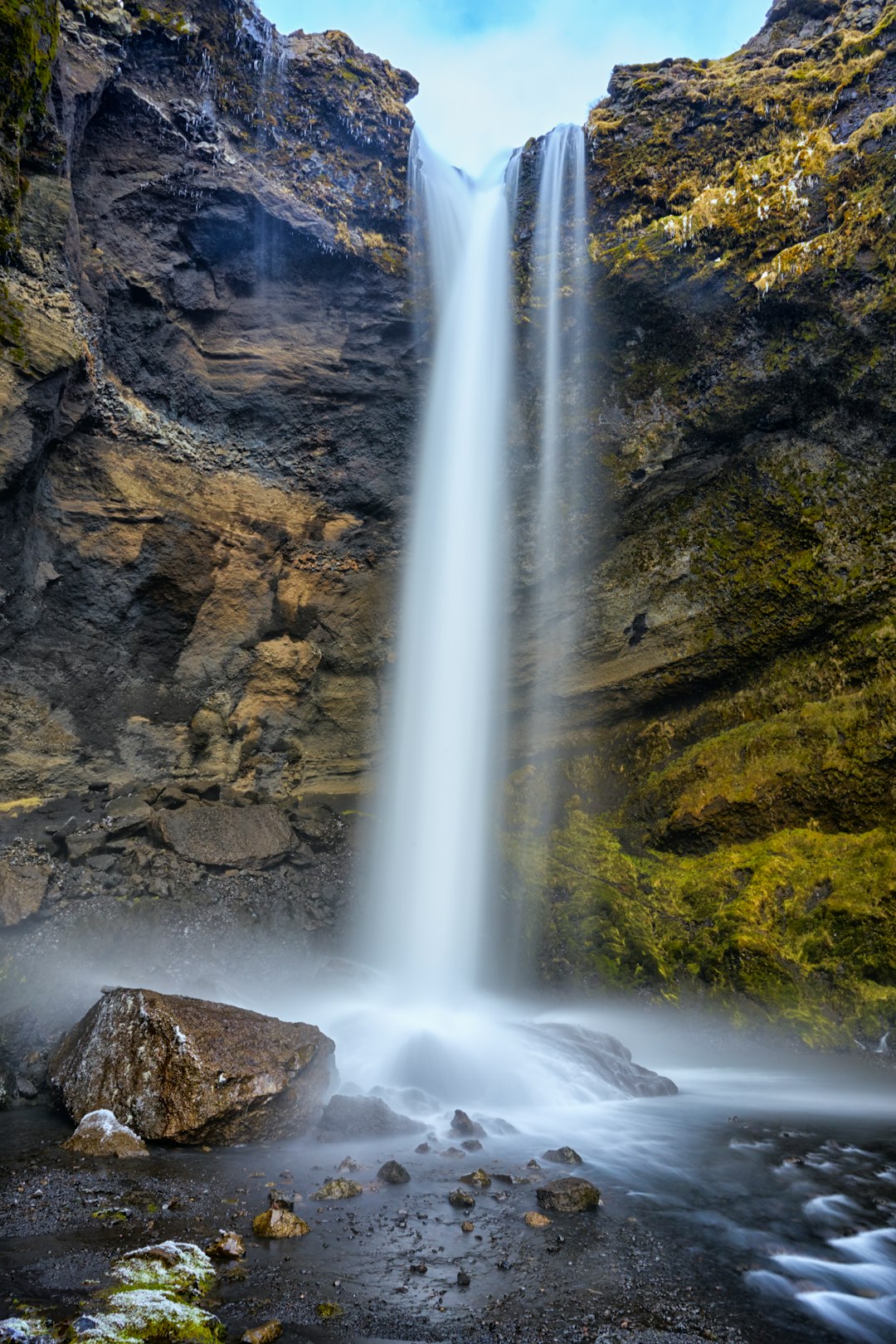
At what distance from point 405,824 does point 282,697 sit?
354 cm

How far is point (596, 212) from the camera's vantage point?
1477 centimetres

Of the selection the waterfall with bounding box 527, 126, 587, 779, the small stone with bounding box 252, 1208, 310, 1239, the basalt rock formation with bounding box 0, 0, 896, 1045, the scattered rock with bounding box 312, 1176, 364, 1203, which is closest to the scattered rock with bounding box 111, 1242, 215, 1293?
the small stone with bounding box 252, 1208, 310, 1239

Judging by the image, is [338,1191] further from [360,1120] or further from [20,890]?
[20,890]

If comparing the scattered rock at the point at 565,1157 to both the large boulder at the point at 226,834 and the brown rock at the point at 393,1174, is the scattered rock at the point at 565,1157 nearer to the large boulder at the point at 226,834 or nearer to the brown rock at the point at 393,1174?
the brown rock at the point at 393,1174

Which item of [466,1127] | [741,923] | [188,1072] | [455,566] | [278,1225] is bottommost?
[466,1127]

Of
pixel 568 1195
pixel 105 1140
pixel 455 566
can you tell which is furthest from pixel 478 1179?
pixel 455 566

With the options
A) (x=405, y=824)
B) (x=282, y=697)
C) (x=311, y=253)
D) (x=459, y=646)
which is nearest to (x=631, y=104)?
(x=311, y=253)

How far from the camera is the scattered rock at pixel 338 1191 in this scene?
5.20 meters

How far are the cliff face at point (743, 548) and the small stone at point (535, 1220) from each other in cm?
780

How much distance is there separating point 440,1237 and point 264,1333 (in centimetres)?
163

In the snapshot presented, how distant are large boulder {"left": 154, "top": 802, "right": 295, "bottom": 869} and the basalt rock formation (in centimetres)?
6

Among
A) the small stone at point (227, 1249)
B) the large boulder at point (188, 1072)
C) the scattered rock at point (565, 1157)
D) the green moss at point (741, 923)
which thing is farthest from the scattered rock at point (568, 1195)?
the green moss at point (741, 923)

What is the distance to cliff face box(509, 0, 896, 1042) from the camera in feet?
39.8

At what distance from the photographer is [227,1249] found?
4156 mm
